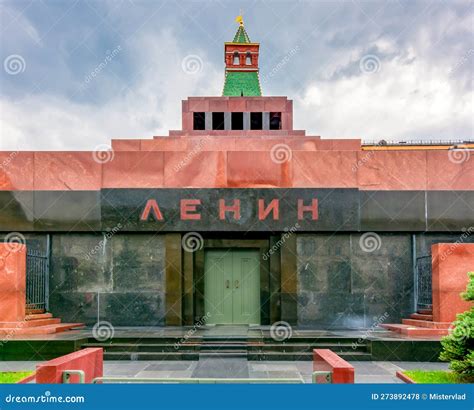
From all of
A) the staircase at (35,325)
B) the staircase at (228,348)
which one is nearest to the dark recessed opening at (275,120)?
the staircase at (35,325)

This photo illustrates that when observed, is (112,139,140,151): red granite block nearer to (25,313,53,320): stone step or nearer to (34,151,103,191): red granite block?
(34,151,103,191): red granite block

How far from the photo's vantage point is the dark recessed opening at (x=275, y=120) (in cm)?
2678

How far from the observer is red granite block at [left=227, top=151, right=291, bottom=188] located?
1773 cm

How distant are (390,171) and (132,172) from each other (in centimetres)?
841

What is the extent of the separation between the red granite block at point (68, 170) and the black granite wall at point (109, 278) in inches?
64.3

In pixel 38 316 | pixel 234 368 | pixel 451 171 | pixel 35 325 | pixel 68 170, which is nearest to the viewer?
pixel 234 368

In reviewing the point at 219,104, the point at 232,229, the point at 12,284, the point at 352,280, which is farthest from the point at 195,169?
the point at 219,104

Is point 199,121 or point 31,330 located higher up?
point 199,121

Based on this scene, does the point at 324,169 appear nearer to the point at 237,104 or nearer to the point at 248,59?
the point at 237,104

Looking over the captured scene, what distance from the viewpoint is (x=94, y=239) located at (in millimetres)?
17297

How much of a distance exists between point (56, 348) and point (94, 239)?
210 inches

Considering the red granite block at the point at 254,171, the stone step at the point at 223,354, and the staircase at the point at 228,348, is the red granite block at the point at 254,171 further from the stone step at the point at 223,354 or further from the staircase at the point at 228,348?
the stone step at the point at 223,354

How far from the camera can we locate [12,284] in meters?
14.0

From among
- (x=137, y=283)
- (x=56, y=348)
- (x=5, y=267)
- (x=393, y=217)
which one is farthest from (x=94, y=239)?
(x=393, y=217)
